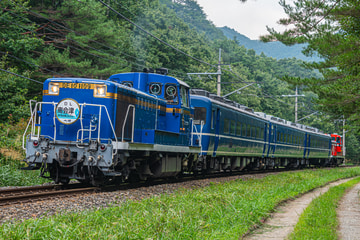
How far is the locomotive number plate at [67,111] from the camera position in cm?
1148

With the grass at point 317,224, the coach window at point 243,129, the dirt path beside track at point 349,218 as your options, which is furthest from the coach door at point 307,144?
the grass at point 317,224

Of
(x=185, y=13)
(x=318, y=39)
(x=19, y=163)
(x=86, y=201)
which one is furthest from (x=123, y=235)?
(x=185, y=13)

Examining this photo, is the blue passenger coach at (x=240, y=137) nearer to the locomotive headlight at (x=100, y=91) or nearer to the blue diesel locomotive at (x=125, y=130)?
the blue diesel locomotive at (x=125, y=130)

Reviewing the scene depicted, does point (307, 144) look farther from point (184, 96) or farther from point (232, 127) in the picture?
point (184, 96)

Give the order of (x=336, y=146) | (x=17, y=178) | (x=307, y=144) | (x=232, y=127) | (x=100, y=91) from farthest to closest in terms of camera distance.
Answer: (x=336, y=146)
(x=307, y=144)
(x=232, y=127)
(x=17, y=178)
(x=100, y=91)

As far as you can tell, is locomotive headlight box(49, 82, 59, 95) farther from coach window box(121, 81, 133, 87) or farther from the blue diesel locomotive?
coach window box(121, 81, 133, 87)

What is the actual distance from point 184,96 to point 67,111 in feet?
16.6

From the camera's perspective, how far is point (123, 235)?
571 centimetres

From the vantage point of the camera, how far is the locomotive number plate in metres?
11.5

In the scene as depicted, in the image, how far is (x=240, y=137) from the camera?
73.9 feet

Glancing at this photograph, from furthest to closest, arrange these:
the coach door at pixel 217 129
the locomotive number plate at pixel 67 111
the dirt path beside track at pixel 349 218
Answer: the coach door at pixel 217 129 < the locomotive number plate at pixel 67 111 < the dirt path beside track at pixel 349 218

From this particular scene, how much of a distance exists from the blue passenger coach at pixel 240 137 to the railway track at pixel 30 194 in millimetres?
7083

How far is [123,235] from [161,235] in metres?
0.64

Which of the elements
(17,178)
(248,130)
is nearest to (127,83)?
(17,178)
